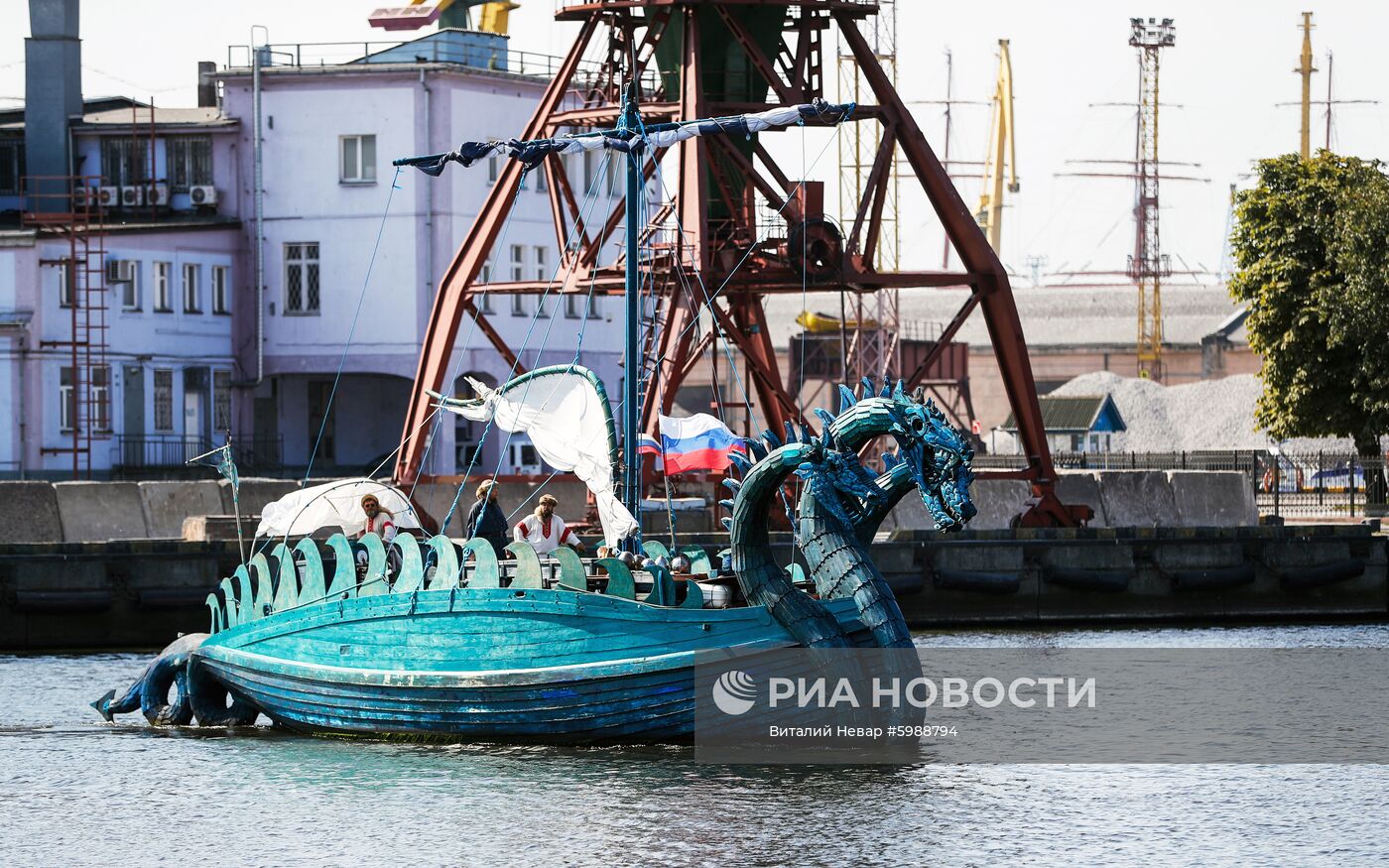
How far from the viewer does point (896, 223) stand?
113 m

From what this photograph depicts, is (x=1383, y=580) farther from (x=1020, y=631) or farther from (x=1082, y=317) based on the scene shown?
(x=1082, y=317)

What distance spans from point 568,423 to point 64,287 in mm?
35039

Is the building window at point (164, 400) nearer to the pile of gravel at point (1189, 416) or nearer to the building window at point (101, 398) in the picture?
the building window at point (101, 398)

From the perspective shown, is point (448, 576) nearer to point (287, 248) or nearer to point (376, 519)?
point (376, 519)

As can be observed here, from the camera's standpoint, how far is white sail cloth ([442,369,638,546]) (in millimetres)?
30516

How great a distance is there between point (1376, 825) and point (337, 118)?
4859cm

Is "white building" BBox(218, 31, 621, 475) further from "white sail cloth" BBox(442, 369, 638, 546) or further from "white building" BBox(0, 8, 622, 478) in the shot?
"white sail cloth" BBox(442, 369, 638, 546)

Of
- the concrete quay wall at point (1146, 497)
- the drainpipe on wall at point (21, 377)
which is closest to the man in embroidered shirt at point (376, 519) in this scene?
the concrete quay wall at point (1146, 497)

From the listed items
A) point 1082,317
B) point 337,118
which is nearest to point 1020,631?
point 337,118

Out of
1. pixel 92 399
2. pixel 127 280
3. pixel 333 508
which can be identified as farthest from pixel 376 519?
pixel 127 280

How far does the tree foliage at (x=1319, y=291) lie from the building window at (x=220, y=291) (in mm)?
29174

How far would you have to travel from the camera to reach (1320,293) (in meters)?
59.8

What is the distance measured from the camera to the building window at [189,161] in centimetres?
6738

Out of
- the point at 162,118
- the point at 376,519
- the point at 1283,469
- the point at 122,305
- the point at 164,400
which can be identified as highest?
the point at 162,118
